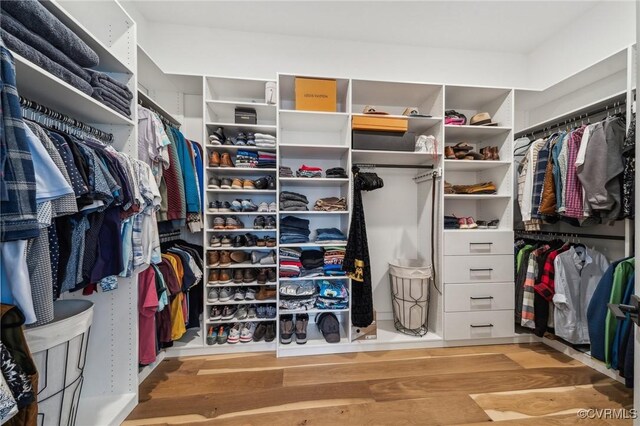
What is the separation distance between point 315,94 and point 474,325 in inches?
86.5

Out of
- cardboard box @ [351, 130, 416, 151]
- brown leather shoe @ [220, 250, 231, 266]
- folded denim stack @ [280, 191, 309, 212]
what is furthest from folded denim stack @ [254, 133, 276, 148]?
brown leather shoe @ [220, 250, 231, 266]

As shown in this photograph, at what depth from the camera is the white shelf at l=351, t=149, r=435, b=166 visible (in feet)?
6.23

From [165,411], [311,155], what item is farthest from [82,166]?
[311,155]

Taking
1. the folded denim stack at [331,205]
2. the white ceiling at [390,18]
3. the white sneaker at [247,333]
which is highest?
the white ceiling at [390,18]

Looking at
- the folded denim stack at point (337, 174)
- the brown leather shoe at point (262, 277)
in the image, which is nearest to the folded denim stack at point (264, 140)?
the folded denim stack at point (337, 174)

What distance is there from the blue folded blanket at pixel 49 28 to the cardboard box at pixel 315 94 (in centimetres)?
116

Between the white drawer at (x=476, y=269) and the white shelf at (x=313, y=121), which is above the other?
the white shelf at (x=313, y=121)

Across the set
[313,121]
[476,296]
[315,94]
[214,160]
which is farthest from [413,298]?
[214,160]

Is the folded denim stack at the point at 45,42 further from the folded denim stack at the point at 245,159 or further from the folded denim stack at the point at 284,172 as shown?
the folded denim stack at the point at 284,172

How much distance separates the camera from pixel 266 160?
1871 mm

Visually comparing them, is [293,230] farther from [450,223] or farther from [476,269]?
[476,269]

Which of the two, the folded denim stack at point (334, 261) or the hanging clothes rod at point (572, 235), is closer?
the hanging clothes rod at point (572, 235)

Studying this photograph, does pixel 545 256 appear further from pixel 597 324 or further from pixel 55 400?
pixel 55 400

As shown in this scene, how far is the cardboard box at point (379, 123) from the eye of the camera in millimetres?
1850
